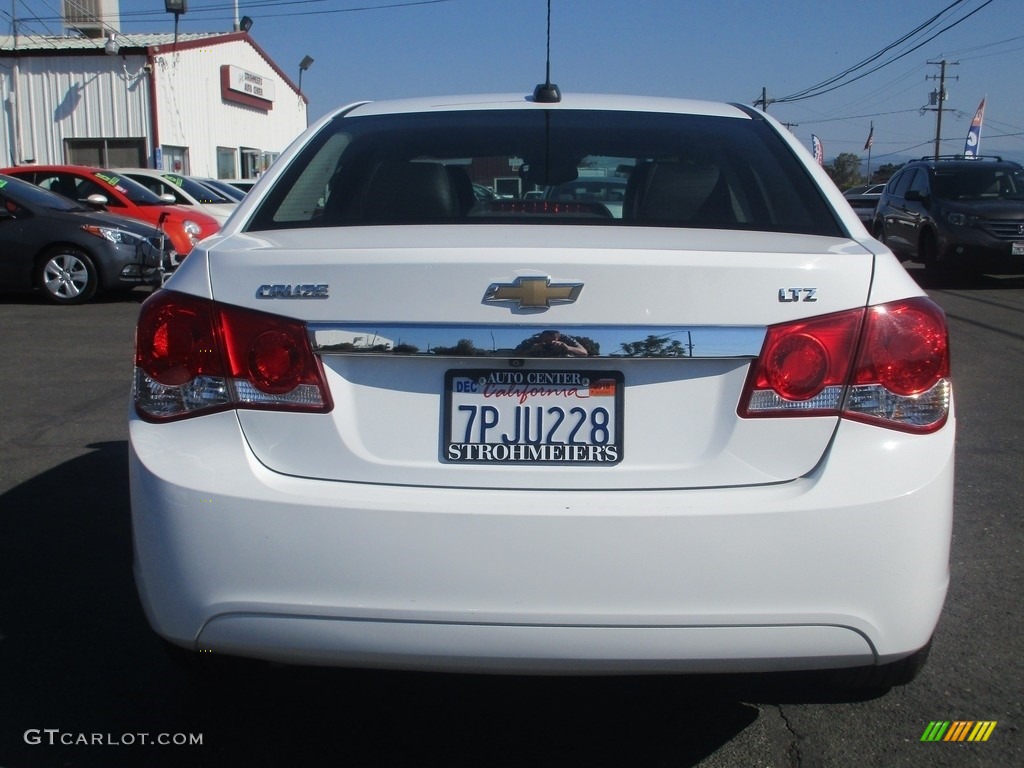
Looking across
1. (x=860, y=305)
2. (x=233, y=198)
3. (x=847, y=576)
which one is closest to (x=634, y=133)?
(x=860, y=305)

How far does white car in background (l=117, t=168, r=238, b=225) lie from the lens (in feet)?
53.2

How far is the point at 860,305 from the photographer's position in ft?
7.68

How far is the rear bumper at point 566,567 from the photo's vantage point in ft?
7.41

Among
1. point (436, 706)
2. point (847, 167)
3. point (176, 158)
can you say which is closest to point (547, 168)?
point (436, 706)

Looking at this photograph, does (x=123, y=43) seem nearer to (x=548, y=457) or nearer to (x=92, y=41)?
(x=92, y=41)

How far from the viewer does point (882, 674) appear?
101 inches

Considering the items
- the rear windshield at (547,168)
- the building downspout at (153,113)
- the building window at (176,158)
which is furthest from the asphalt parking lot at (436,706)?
the building window at (176,158)

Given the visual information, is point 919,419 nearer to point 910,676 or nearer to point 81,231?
point 910,676

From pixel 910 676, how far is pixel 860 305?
934 millimetres

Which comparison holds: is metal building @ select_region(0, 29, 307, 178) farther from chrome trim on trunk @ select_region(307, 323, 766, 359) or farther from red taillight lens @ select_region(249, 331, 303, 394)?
chrome trim on trunk @ select_region(307, 323, 766, 359)

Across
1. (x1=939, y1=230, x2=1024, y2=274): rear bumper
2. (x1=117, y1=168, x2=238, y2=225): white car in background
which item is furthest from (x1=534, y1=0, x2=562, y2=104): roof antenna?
(x1=939, y1=230, x2=1024, y2=274): rear bumper

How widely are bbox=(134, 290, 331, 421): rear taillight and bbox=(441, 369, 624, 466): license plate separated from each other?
0.30 m

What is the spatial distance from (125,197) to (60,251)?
2.49 meters

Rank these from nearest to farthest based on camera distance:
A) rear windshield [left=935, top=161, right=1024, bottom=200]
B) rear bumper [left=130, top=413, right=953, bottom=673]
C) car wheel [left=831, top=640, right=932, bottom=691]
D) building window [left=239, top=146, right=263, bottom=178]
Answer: rear bumper [left=130, top=413, right=953, bottom=673] → car wheel [left=831, top=640, right=932, bottom=691] → rear windshield [left=935, top=161, right=1024, bottom=200] → building window [left=239, top=146, right=263, bottom=178]
